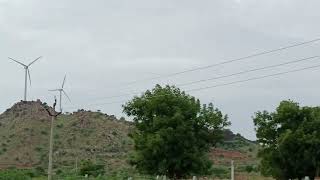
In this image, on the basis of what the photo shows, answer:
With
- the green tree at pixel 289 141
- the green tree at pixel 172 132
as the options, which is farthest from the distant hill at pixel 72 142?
the green tree at pixel 289 141

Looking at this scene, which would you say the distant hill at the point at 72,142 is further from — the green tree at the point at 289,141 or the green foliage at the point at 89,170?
the green tree at the point at 289,141

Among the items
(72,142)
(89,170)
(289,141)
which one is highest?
(72,142)

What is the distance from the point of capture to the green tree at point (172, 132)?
3978 cm

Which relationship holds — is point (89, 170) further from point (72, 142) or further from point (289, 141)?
point (289, 141)

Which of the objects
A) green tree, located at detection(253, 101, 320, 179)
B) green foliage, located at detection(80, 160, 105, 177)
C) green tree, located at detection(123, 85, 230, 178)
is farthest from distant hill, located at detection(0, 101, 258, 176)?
green tree, located at detection(253, 101, 320, 179)

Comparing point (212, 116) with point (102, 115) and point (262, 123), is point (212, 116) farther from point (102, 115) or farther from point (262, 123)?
point (102, 115)

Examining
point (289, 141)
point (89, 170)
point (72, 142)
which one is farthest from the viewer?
point (72, 142)

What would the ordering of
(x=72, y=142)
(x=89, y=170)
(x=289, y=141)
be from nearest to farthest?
(x=289, y=141)
(x=89, y=170)
(x=72, y=142)

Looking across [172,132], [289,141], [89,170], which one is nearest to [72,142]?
[89,170]

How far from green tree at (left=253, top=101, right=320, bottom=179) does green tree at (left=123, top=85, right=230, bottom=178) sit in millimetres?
3082

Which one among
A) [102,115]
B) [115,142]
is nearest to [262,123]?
[115,142]

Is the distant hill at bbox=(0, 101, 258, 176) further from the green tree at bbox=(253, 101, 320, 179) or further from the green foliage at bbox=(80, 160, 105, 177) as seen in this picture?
the green tree at bbox=(253, 101, 320, 179)

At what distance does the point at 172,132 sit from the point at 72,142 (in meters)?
56.2

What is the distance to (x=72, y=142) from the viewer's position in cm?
9381
